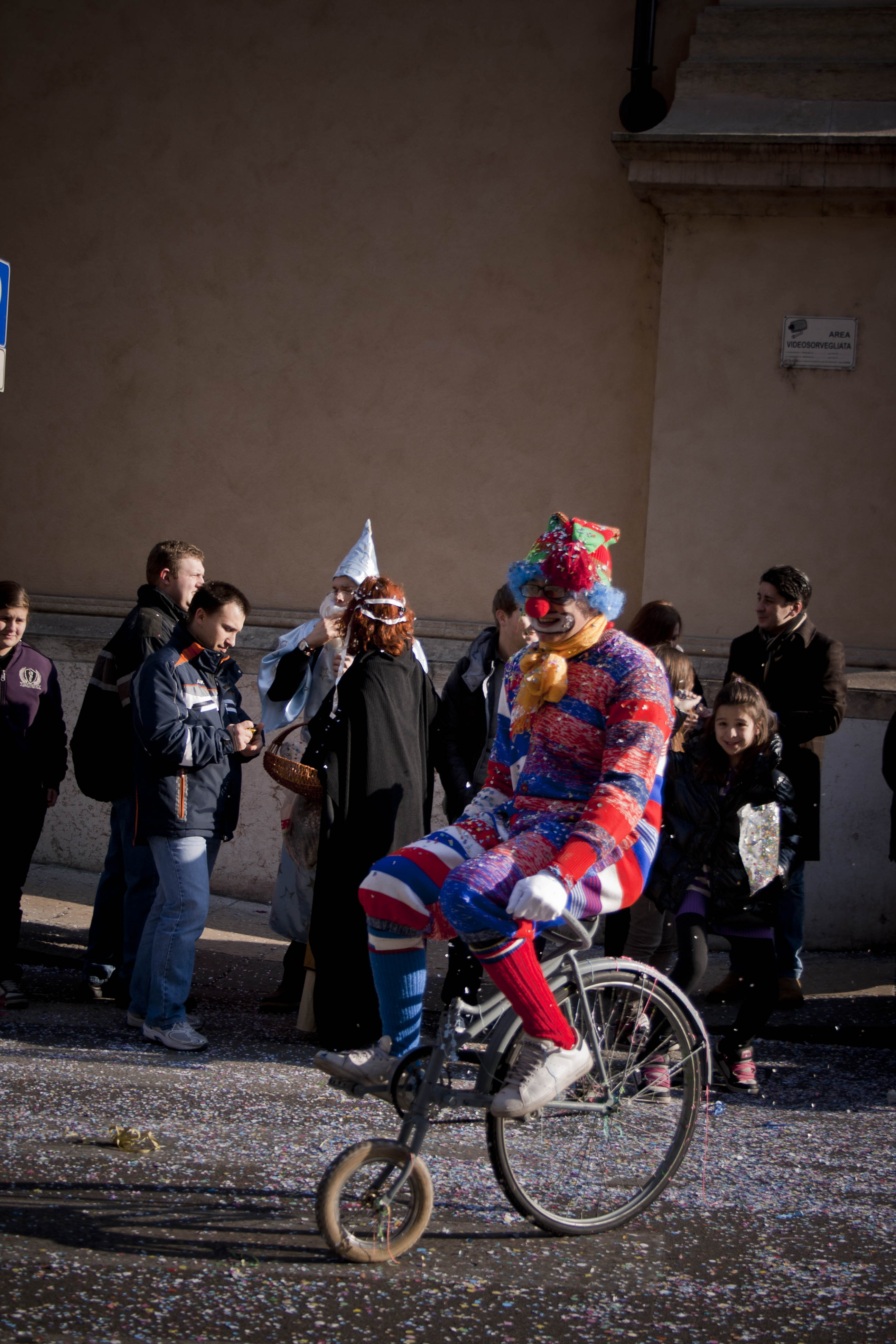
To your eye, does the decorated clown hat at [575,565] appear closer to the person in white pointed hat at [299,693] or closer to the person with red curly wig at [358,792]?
the person with red curly wig at [358,792]

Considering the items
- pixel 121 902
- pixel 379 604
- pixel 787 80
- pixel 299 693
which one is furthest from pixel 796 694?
pixel 787 80

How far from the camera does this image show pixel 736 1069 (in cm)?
511

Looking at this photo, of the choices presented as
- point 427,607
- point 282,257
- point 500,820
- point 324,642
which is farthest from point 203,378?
point 500,820

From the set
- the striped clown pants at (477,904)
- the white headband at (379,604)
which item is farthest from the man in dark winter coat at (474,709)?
the striped clown pants at (477,904)

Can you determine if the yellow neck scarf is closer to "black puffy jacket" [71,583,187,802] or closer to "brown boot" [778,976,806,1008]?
"black puffy jacket" [71,583,187,802]

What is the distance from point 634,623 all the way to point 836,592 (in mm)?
2416

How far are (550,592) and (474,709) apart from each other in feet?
7.32

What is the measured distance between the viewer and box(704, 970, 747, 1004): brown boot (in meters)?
6.39

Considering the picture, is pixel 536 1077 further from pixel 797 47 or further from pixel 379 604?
pixel 797 47

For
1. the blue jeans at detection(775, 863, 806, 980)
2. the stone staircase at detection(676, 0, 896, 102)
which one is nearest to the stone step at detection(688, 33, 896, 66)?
the stone staircase at detection(676, 0, 896, 102)

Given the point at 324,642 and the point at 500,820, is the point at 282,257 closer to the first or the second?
the point at 324,642

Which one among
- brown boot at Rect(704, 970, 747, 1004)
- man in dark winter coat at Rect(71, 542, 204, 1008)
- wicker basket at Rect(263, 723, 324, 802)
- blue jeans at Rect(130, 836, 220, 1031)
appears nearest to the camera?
blue jeans at Rect(130, 836, 220, 1031)

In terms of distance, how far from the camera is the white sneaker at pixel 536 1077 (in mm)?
3328

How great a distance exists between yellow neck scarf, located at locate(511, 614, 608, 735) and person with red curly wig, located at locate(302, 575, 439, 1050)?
5.16 feet
